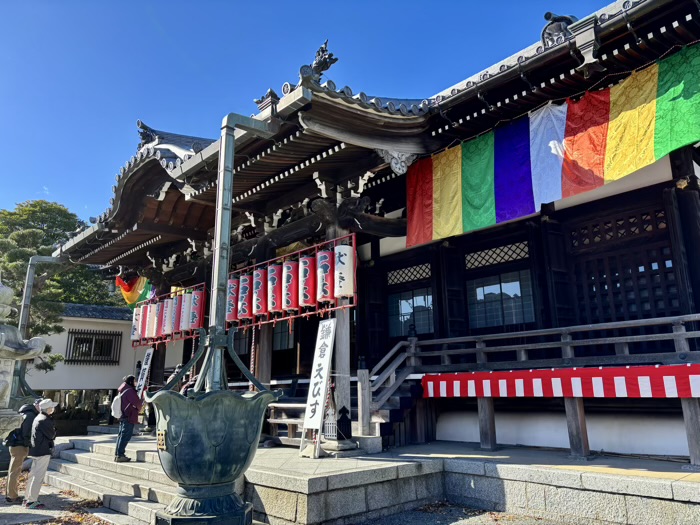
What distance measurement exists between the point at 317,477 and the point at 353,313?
658 centimetres

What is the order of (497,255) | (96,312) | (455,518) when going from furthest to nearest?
(96,312)
(497,255)
(455,518)

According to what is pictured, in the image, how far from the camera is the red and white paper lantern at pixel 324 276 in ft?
29.3

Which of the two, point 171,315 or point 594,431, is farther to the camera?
point 171,315

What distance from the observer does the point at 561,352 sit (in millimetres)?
8367

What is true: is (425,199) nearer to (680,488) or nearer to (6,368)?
(680,488)

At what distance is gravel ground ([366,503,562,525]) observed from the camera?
5820mm

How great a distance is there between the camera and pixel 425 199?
9.35 m

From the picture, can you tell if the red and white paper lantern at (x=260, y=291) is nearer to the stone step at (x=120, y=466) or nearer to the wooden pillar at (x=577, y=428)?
the stone step at (x=120, y=466)

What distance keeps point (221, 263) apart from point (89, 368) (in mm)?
17348

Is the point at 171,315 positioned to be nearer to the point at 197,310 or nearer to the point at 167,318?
the point at 167,318

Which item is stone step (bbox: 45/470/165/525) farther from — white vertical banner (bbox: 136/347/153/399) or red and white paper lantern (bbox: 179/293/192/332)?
white vertical banner (bbox: 136/347/153/399)

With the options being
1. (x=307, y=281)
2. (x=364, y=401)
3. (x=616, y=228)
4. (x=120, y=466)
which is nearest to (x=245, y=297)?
(x=307, y=281)

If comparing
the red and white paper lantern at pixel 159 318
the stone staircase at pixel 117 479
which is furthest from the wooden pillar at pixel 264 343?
the red and white paper lantern at pixel 159 318

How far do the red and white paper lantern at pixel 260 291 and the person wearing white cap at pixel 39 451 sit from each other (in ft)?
13.9
